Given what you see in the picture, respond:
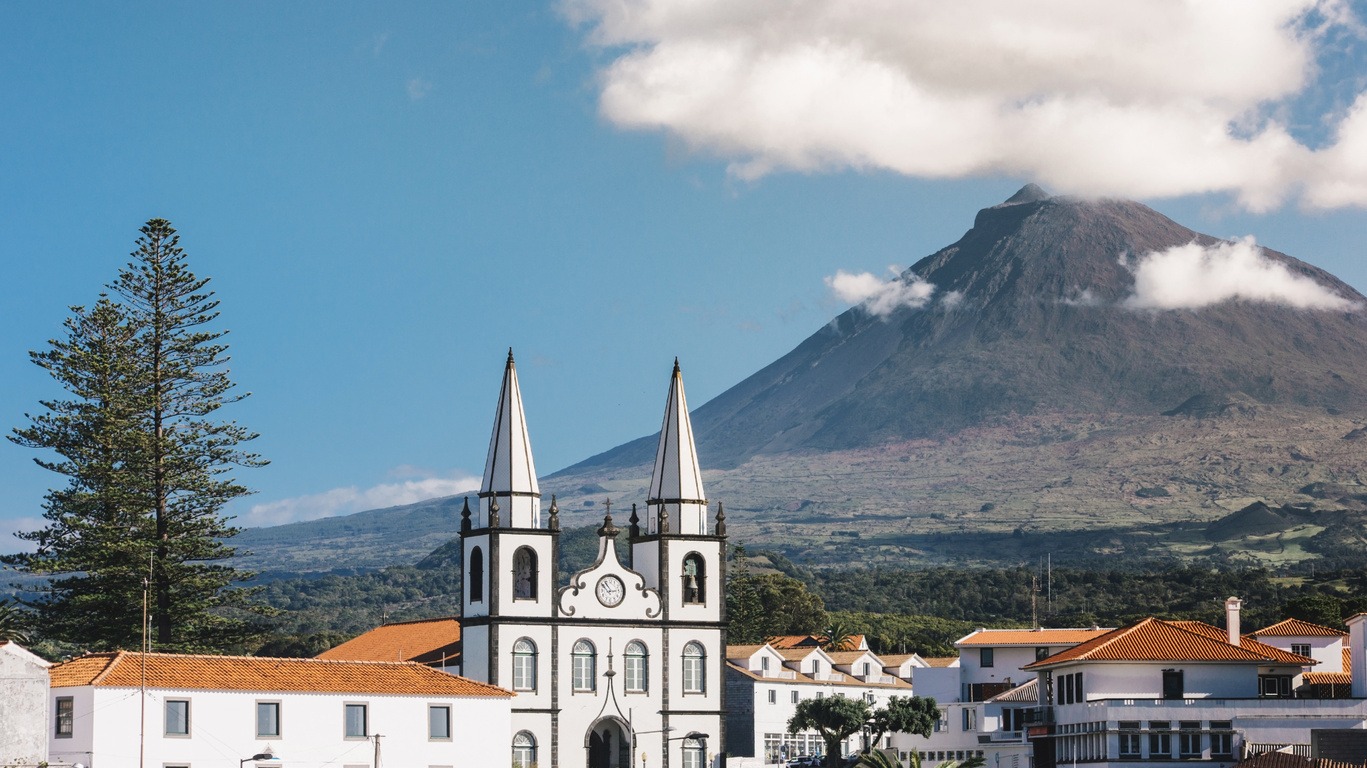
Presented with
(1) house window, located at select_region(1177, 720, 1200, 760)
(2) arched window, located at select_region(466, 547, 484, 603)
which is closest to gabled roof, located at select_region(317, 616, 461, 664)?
Answer: (2) arched window, located at select_region(466, 547, 484, 603)

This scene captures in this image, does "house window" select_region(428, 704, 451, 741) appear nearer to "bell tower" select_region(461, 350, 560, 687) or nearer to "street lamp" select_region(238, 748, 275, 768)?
"street lamp" select_region(238, 748, 275, 768)

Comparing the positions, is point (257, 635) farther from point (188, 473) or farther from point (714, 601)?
point (714, 601)

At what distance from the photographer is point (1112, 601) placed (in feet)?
506

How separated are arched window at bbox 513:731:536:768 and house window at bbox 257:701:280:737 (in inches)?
501

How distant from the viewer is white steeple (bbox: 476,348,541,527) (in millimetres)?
70500

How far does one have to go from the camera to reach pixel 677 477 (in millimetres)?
72938

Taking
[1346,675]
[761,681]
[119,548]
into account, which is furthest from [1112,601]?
[119,548]

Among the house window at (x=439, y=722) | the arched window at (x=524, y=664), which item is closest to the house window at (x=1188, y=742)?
the arched window at (x=524, y=664)

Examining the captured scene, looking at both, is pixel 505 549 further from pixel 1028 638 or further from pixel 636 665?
pixel 1028 638

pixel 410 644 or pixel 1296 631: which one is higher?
pixel 1296 631

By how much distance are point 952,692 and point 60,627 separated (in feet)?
106

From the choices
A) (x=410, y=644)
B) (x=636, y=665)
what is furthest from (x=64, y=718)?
(x=410, y=644)

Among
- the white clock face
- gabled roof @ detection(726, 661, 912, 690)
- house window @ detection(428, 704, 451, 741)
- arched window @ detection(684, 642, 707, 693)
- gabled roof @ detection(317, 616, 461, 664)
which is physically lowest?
house window @ detection(428, 704, 451, 741)

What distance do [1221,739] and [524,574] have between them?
21.9m
